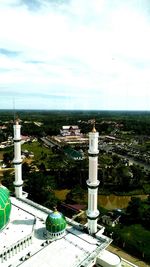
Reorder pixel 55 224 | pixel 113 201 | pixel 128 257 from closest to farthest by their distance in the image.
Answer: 1. pixel 55 224
2. pixel 128 257
3. pixel 113 201

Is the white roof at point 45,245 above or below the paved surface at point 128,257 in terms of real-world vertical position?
above

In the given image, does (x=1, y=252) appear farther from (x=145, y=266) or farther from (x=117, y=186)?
(x=117, y=186)

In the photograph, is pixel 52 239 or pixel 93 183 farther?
pixel 93 183

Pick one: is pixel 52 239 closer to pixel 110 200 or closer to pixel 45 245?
pixel 45 245

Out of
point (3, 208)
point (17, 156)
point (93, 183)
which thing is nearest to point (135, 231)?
point (93, 183)

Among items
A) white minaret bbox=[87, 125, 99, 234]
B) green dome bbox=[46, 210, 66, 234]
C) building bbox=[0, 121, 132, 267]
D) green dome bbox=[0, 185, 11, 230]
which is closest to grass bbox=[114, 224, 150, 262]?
building bbox=[0, 121, 132, 267]

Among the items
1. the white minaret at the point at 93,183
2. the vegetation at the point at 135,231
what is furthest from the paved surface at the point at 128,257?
the white minaret at the point at 93,183

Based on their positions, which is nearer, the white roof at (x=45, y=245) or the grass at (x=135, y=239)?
the white roof at (x=45, y=245)

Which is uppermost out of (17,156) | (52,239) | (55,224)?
(17,156)

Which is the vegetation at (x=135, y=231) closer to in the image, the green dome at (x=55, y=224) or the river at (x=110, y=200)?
the river at (x=110, y=200)

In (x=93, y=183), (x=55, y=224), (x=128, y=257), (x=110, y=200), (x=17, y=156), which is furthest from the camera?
(x=110, y=200)
